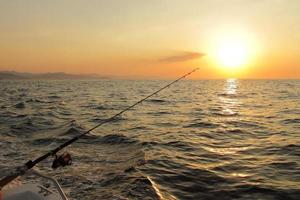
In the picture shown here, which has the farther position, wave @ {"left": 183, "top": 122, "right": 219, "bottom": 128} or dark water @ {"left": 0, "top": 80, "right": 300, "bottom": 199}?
wave @ {"left": 183, "top": 122, "right": 219, "bottom": 128}

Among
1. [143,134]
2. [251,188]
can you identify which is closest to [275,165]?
[251,188]

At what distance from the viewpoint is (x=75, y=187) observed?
8.66m

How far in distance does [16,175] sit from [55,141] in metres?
9.31

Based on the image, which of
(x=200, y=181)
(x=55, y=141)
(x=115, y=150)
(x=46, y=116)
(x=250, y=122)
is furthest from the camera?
(x=46, y=116)

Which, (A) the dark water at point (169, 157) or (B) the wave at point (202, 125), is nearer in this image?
(A) the dark water at point (169, 157)

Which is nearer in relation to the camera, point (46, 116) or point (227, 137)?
point (227, 137)

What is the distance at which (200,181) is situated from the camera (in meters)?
9.29

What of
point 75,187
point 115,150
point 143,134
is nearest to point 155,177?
point 75,187

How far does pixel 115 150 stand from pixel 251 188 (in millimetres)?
5857

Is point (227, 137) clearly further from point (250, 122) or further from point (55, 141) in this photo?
point (55, 141)

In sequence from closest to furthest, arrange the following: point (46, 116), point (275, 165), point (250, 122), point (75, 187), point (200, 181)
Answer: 1. point (75, 187)
2. point (200, 181)
3. point (275, 165)
4. point (250, 122)
5. point (46, 116)

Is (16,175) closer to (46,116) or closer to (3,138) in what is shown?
(3,138)

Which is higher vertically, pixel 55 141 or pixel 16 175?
pixel 16 175

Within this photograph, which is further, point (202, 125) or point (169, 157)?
point (202, 125)
